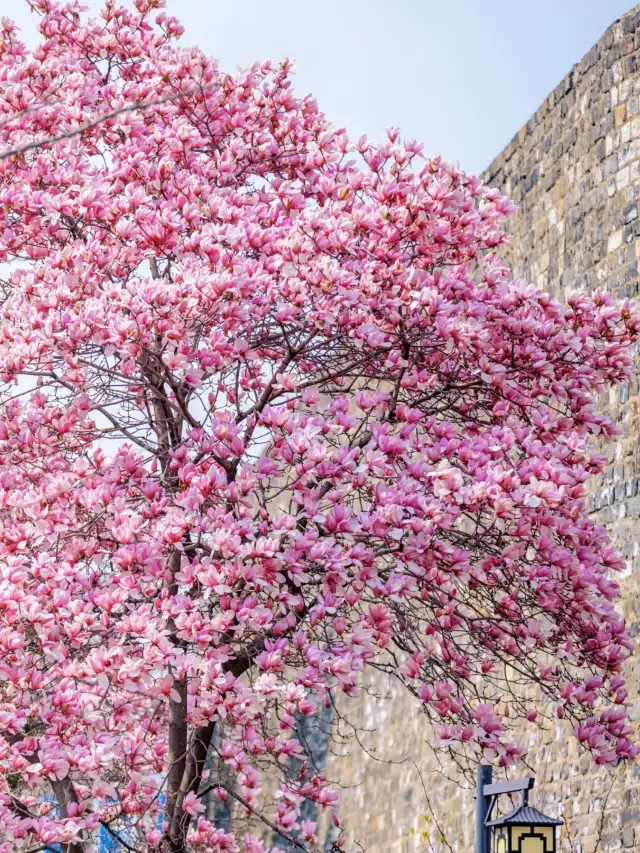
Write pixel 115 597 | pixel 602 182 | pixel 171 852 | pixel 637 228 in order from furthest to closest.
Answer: pixel 602 182 → pixel 637 228 → pixel 171 852 → pixel 115 597

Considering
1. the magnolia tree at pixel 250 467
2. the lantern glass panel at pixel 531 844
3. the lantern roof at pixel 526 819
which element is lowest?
the lantern glass panel at pixel 531 844

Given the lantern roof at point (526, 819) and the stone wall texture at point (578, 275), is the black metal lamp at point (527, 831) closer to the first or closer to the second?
the lantern roof at point (526, 819)

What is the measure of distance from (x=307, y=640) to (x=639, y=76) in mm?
4172

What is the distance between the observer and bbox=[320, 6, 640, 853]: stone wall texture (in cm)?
602

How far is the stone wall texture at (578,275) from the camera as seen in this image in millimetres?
6023

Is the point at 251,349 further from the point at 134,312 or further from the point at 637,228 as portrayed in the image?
the point at 637,228

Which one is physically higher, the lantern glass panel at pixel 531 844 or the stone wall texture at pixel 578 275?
the stone wall texture at pixel 578 275

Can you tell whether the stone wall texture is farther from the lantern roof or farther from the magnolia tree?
the lantern roof

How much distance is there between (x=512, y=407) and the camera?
4.76m

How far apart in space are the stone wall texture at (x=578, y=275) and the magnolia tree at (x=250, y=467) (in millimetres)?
1240

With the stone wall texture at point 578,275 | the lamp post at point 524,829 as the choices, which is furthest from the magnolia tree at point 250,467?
the stone wall texture at point 578,275

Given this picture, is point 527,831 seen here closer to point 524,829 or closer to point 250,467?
point 524,829

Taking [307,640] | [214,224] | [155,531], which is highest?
[214,224]

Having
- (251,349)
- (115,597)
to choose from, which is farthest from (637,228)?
(115,597)
